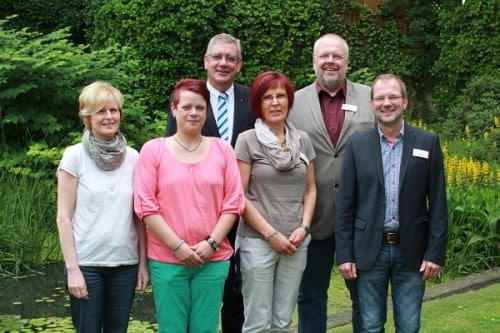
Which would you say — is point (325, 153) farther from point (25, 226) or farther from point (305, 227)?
point (25, 226)

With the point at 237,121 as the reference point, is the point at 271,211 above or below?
below

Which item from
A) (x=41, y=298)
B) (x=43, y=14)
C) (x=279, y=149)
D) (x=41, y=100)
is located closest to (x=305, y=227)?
(x=279, y=149)

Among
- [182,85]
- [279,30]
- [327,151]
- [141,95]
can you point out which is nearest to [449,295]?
[327,151]

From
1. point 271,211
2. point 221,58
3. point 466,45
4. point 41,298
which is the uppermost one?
point 466,45

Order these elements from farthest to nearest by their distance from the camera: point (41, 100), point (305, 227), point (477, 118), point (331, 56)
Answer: point (477, 118) < point (41, 100) < point (331, 56) < point (305, 227)

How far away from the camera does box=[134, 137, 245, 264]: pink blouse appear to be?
443 centimetres

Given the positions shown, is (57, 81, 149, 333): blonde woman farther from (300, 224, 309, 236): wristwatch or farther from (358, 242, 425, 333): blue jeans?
(358, 242, 425, 333): blue jeans

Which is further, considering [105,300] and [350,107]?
[350,107]

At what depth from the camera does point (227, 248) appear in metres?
4.64

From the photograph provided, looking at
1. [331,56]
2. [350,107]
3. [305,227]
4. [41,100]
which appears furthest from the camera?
[41,100]

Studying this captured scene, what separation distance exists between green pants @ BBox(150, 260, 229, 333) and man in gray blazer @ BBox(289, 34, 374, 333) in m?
0.84

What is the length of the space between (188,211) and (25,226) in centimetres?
404

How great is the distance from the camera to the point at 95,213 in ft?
14.4

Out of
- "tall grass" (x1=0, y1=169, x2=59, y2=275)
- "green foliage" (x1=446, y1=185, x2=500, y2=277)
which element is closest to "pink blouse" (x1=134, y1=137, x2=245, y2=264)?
"tall grass" (x1=0, y1=169, x2=59, y2=275)
